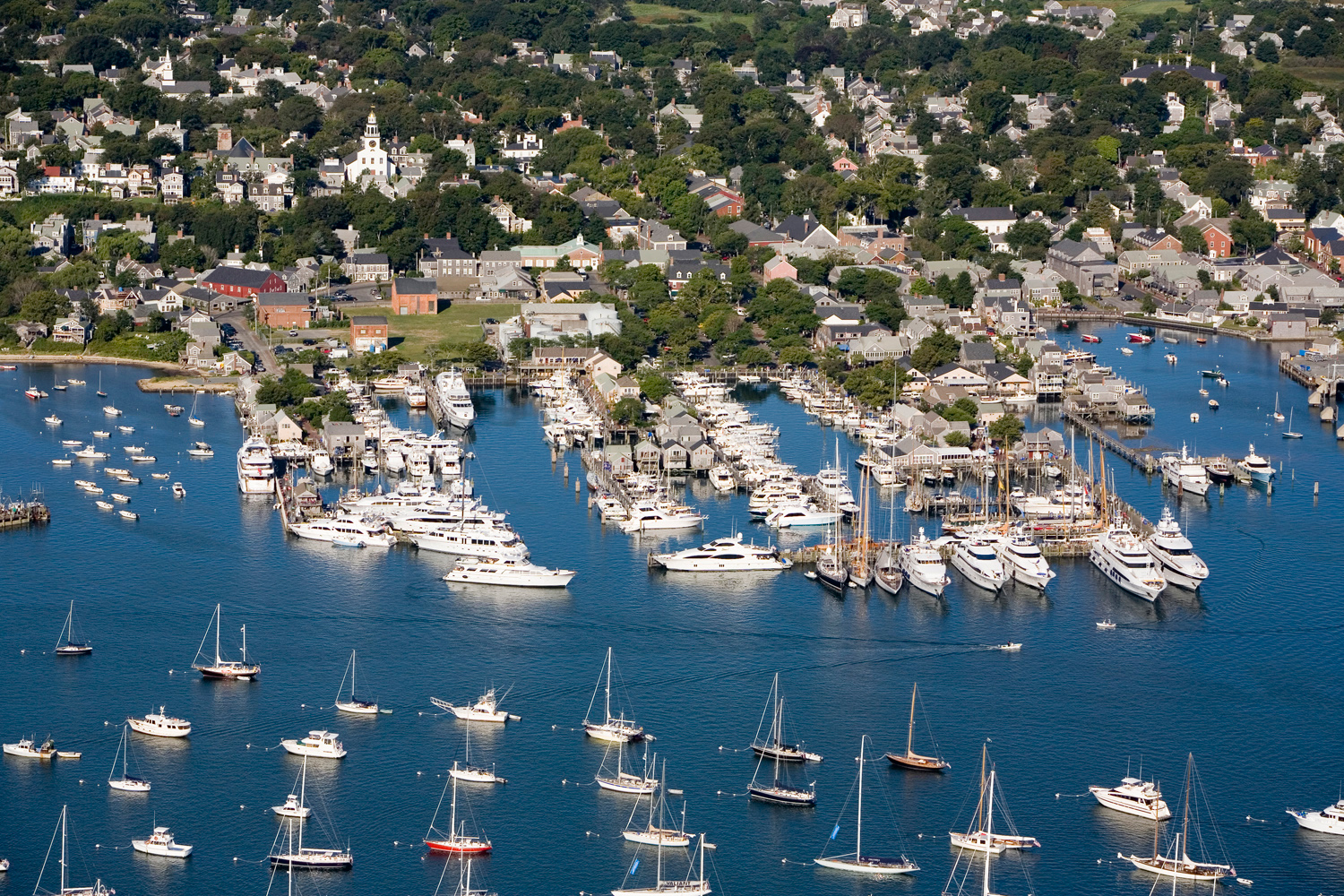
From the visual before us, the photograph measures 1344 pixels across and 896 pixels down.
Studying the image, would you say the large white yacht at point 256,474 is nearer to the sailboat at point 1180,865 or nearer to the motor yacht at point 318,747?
the motor yacht at point 318,747

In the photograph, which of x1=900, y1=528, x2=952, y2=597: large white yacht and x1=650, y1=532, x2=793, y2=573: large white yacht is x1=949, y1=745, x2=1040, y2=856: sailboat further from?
x1=650, y1=532, x2=793, y2=573: large white yacht

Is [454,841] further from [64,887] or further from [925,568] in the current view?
[925,568]

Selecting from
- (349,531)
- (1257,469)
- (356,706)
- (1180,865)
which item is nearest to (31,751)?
(356,706)

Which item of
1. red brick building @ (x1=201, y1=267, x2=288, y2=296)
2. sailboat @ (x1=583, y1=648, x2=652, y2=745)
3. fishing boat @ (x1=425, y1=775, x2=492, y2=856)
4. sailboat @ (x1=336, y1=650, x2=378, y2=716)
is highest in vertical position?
red brick building @ (x1=201, y1=267, x2=288, y2=296)

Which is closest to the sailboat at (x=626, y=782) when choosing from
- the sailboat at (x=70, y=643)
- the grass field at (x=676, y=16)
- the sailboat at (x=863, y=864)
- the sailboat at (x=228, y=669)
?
the sailboat at (x=863, y=864)

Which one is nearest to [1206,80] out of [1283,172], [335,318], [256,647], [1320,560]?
[1283,172]

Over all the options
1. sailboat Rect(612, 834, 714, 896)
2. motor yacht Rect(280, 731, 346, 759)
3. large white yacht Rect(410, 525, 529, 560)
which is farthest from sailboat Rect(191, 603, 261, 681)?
sailboat Rect(612, 834, 714, 896)
